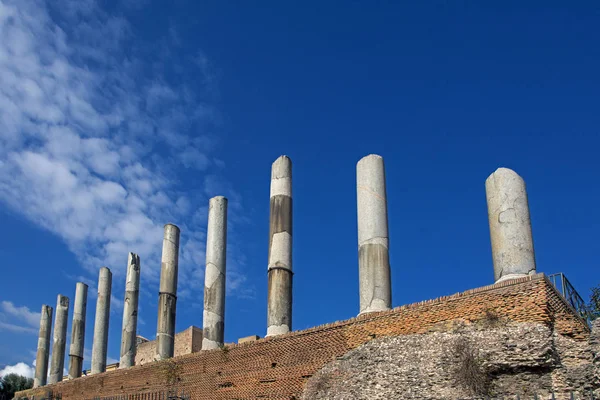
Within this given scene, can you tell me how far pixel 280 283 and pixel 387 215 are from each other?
2.83 metres

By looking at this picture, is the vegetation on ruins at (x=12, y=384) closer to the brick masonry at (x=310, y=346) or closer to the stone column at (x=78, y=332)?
the stone column at (x=78, y=332)

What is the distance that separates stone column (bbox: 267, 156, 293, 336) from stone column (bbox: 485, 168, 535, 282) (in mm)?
4824

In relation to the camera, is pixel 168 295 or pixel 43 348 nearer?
pixel 168 295

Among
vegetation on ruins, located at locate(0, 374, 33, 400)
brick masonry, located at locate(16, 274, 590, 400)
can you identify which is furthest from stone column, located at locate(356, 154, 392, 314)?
vegetation on ruins, located at locate(0, 374, 33, 400)

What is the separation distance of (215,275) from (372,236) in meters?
5.08

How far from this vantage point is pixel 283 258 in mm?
14227

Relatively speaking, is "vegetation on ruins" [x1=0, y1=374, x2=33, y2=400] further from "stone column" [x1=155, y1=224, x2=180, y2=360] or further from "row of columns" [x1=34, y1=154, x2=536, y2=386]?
"stone column" [x1=155, y1=224, x2=180, y2=360]

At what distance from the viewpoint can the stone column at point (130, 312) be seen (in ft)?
61.6

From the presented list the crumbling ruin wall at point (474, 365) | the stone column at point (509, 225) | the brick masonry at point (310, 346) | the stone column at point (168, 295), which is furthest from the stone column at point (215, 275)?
the stone column at point (509, 225)

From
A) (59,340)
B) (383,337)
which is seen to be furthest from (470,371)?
(59,340)

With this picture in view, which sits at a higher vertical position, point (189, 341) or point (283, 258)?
point (283, 258)

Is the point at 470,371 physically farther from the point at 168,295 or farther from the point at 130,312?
the point at 130,312

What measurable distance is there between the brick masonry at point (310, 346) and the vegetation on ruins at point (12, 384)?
14198 millimetres

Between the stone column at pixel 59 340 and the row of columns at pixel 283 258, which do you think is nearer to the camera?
the row of columns at pixel 283 258
